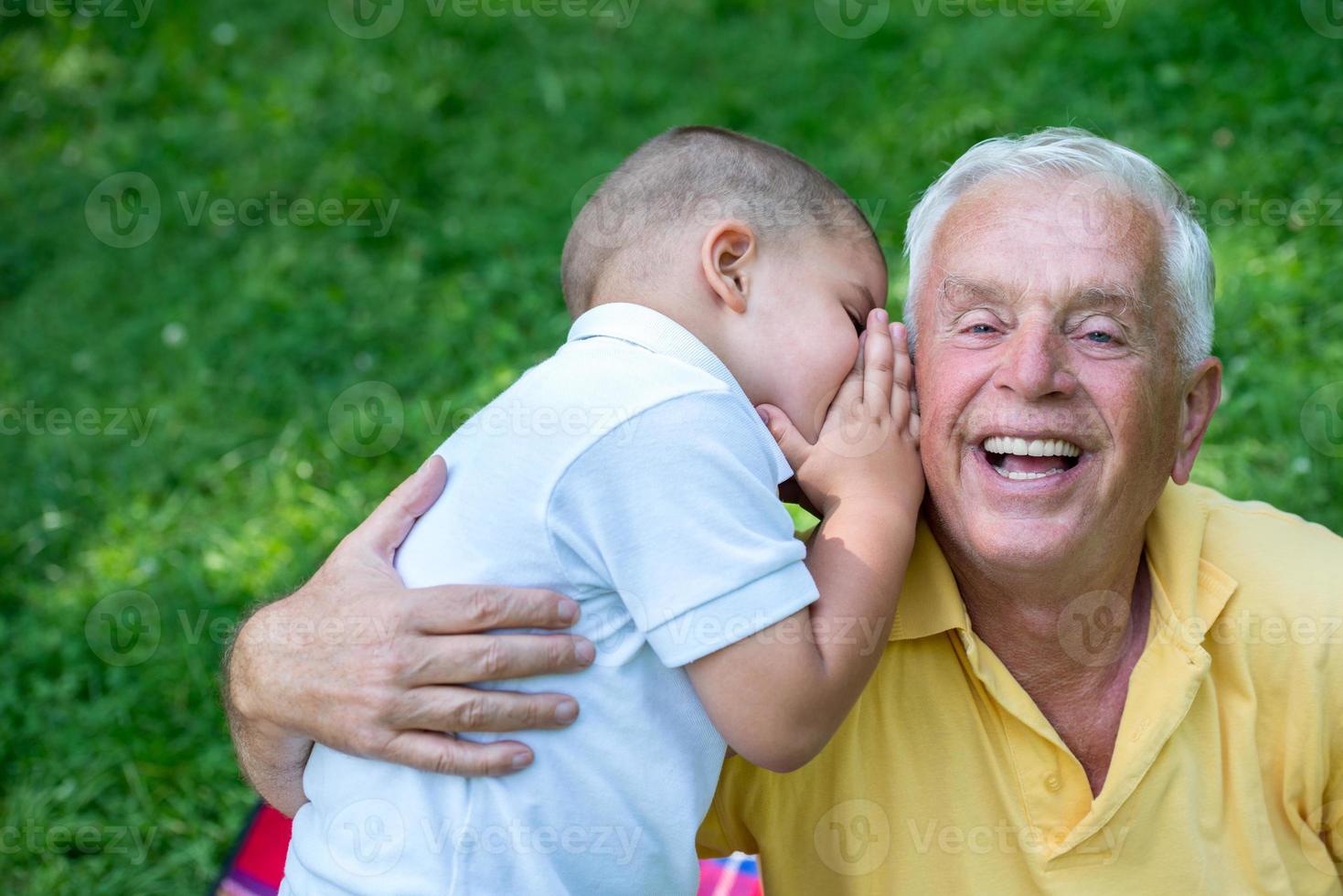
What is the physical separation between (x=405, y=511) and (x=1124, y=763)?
4.62ft

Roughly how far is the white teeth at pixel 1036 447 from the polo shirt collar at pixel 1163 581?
0.31m

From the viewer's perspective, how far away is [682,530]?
2154mm

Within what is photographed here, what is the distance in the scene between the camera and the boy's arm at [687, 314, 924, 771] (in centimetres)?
213

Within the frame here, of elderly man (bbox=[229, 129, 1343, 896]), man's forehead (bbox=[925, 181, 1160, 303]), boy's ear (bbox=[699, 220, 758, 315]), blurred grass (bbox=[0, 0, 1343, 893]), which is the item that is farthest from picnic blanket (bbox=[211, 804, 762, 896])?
man's forehead (bbox=[925, 181, 1160, 303])

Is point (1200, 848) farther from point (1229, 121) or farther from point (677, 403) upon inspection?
point (1229, 121)

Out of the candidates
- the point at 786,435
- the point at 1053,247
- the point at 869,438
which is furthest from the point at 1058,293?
the point at 786,435

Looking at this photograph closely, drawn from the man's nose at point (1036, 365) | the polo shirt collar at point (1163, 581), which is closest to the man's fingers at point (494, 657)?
the polo shirt collar at point (1163, 581)

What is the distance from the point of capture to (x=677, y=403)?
7.36 feet

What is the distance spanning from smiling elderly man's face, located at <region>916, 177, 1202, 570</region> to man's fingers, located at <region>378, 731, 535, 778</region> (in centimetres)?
93

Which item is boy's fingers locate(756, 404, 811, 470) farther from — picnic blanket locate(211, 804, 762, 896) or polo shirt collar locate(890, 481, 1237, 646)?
picnic blanket locate(211, 804, 762, 896)

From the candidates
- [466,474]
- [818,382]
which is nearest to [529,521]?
[466,474]

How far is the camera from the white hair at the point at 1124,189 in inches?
99.5

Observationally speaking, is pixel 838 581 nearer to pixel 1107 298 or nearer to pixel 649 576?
pixel 649 576

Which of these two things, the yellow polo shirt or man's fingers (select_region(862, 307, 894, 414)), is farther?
man's fingers (select_region(862, 307, 894, 414))
